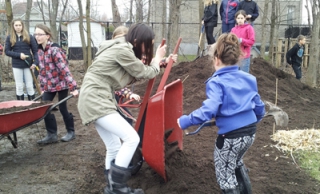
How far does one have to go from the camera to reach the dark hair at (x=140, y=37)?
2.91 meters

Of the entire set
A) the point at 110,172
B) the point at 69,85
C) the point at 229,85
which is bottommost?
the point at 110,172

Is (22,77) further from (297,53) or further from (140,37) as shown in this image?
(297,53)

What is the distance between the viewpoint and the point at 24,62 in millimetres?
6668

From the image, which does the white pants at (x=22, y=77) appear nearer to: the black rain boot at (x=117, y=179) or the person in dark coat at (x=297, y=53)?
the black rain boot at (x=117, y=179)

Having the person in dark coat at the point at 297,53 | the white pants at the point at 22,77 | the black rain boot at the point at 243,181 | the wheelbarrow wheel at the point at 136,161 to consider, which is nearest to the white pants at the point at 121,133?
the wheelbarrow wheel at the point at 136,161

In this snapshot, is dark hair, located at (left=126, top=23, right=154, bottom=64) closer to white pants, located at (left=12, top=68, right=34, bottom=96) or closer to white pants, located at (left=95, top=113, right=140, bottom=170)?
white pants, located at (left=95, top=113, right=140, bottom=170)

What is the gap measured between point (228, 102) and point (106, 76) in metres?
1.07

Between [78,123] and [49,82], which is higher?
[49,82]

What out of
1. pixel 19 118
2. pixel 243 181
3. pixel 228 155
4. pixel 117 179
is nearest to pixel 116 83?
pixel 117 179

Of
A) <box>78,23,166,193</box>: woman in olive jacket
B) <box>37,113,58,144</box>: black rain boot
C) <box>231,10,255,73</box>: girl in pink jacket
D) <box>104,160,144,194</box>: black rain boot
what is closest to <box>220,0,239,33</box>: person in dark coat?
<box>231,10,255,73</box>: girl in pink jacket

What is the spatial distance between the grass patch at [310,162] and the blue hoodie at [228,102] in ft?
5.74

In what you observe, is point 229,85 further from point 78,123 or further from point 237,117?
point 78,123

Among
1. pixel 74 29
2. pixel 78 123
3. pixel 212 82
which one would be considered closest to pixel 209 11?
pixel 78 123

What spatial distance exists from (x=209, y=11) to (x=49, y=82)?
5.62m
